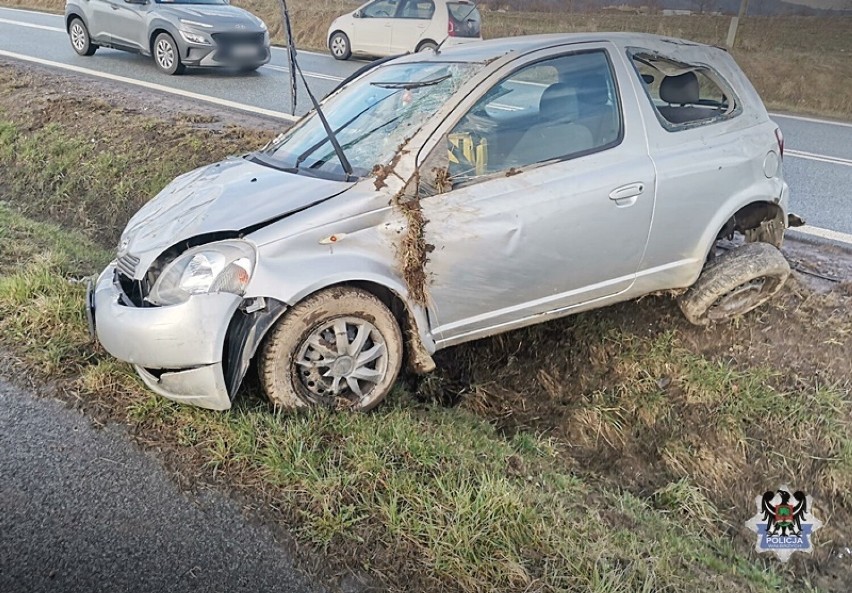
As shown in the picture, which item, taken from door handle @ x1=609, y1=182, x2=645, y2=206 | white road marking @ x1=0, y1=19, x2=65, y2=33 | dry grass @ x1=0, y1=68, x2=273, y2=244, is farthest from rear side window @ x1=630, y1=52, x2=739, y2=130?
white road marking @ x1=0, y1=19, x2=65, y2=33

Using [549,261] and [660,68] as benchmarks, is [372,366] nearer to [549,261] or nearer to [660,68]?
[549,261]

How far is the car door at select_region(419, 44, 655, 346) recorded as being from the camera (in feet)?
11.2

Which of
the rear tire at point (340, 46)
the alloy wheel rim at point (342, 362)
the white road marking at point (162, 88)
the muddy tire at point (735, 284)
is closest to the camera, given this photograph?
the alloy wheel rim at point (342, 362)

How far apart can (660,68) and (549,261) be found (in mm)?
1675

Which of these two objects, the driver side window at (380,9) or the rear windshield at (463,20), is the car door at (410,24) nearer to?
the driver side window at (380,9)

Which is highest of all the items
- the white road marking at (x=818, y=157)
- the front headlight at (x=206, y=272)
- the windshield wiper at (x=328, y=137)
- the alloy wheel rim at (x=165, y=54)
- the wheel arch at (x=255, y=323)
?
the windshield wiper at (x=328, y=137)

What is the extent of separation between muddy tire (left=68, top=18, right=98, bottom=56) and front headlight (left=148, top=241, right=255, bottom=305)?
11634mm

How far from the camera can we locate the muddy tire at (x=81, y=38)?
1270 centimetres

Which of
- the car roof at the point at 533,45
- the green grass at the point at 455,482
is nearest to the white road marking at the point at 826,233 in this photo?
the green grass at the point at 455,482

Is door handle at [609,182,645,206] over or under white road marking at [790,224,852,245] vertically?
over

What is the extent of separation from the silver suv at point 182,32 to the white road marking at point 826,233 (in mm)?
9030

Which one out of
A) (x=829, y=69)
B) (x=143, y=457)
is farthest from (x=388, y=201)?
(x=829, y=69)

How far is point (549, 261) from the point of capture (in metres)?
3.60

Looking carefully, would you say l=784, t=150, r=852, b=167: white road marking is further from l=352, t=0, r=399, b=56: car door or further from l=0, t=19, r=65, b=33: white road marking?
l=0, t=19, r=65, b=33: white road marking
